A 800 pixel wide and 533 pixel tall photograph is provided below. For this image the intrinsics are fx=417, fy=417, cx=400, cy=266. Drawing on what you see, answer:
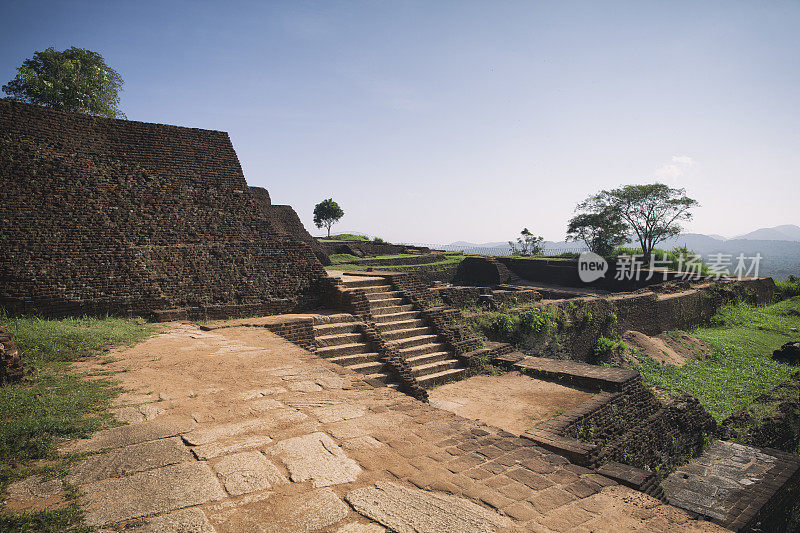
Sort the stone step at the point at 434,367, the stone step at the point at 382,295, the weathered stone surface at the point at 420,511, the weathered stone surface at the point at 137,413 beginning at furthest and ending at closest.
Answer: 1. the stone step at the point at 382,295
2. the stone step at the point at 434,367
3. the weathered stone surface at the point at 137,413
4. the weathered stone surface at the point at 420,511

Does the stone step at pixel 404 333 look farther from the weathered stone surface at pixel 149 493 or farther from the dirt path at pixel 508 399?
the weathered stone surface at pixel 149 493

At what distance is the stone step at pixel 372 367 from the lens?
23.2 feet

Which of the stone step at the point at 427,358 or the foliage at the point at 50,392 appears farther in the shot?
the stone step at the point at 427,358

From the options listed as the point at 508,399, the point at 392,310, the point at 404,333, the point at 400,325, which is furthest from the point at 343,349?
the point at 508,399

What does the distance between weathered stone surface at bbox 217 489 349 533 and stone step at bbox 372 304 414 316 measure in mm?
6098

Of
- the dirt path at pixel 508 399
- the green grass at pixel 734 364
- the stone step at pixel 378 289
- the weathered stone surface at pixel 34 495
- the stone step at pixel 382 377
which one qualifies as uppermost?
the stone step at pixel 378 289

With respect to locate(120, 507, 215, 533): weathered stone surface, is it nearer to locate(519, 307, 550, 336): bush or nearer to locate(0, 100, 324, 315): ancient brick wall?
locate(0, 100, 324, 315): ancient brick wall

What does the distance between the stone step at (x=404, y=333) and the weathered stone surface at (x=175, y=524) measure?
6.03 m

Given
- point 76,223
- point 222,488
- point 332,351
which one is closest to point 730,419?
point 332,351

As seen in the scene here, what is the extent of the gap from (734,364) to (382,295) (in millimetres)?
12076

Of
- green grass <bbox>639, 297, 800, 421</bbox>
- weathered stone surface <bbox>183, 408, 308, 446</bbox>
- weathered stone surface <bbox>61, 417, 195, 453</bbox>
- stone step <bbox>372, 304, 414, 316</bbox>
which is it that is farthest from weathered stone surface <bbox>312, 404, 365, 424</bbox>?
green grass <bbox>639, 297, 800, 421</bbox>

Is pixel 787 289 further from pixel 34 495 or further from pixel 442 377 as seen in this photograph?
pixel 34 495

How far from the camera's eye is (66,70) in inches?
701

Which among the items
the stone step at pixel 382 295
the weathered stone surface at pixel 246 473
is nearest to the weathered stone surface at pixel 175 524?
the weathered stone surface at pixel 246 473
